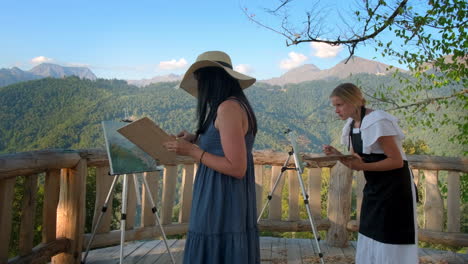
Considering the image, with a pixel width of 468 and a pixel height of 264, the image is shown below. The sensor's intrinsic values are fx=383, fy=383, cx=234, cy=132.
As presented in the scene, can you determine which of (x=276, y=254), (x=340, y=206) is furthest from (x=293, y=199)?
(x=276, y=254)

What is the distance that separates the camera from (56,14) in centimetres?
11169

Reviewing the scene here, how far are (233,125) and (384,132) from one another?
100 cm

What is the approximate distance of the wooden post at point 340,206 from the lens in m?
4.36

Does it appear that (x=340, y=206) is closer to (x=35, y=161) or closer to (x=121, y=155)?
(x=121, y=155)

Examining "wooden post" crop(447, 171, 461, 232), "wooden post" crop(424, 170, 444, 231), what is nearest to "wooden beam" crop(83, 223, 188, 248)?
"wooden post" crop(424, 170, 444, 231)

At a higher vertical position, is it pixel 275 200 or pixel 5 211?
pixel 5 211

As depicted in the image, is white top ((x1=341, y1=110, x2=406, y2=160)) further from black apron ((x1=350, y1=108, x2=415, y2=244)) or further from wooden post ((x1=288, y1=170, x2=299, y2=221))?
wooden post ((x1=288, y1=170, x2=299, y2=221))

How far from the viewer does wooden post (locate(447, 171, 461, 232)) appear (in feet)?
13.5

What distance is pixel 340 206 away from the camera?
14.4 ft

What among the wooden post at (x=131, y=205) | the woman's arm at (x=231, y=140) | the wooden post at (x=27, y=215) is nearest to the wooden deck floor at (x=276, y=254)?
the wooden post at (x=131, y=205)

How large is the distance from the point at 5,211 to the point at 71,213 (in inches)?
31.7

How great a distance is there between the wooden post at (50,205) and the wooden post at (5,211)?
51 centimetres

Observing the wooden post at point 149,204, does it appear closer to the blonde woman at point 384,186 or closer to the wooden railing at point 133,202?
the wooden railing at point 133,202

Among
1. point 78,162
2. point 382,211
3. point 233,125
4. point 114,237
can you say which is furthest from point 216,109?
point 114,237
